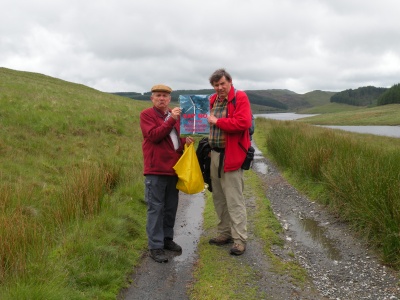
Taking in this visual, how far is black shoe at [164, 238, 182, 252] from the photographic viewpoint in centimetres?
498

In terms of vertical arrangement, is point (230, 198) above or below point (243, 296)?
above

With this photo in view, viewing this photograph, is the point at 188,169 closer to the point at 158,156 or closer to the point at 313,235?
the point at 158,156

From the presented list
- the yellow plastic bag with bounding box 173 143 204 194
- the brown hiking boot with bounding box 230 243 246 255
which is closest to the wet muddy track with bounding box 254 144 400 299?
the brown hiking boot with bounding box 230 243 246 255

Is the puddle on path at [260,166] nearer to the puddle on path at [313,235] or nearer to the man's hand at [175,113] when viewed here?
the puddle on path at [313,235]

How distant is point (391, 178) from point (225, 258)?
108 inches

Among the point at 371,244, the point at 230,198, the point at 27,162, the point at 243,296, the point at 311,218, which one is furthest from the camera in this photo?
the point at 27,162

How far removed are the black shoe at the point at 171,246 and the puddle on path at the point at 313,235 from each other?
78.8 inches

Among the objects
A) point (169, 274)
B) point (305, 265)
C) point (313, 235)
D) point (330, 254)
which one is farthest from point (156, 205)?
point (313, 235)

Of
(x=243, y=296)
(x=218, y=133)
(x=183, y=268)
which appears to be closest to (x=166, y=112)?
(x=218, y=133)

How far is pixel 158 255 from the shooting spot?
4.63m

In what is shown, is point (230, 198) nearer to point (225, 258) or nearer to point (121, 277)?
point (225, 258)

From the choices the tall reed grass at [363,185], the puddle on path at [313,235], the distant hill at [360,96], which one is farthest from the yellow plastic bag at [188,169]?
the distant hill at [360,96]

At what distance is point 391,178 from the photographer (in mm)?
5297

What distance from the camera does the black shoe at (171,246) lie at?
196 inches
